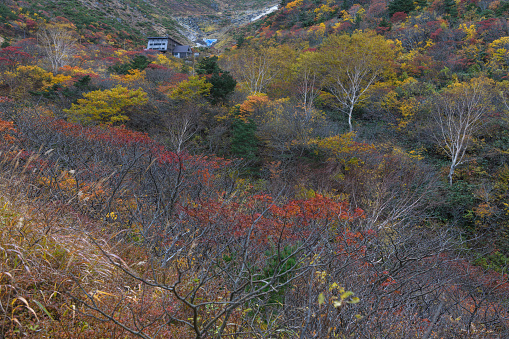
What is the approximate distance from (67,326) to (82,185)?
3567 millimetres

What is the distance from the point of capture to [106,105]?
16.1 m

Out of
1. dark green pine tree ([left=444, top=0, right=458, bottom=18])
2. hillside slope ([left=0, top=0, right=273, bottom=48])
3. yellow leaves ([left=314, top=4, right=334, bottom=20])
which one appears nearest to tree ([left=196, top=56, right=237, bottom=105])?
dark green pine tree ([left=444, top=0, right=458, bottom=18])

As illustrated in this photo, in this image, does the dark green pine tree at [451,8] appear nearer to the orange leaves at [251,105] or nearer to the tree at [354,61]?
the tree at [354,61]

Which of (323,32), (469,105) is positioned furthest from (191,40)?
(469,105)

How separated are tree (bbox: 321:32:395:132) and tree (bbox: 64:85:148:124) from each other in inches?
577

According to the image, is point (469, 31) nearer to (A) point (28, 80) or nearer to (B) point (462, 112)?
(B) point (462, 112)

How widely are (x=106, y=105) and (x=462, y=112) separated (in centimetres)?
2073

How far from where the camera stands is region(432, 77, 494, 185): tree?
13969mm

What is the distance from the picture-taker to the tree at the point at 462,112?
550 inches

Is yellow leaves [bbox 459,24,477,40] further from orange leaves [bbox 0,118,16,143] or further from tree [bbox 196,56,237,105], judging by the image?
orange leaves [bbox 0,118,16,143]

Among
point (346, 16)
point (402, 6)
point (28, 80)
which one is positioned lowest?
point (28, 80)

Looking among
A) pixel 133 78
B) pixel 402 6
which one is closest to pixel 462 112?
pixel 133 78

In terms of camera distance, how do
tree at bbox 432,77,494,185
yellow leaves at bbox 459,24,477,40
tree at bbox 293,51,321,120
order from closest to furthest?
tree at bbox 432,77,494,185 → tree at bbox 293,51,321,120 → yellow leaves at bbox 459,24,477,40

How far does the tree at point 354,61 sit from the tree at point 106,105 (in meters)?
14.6
